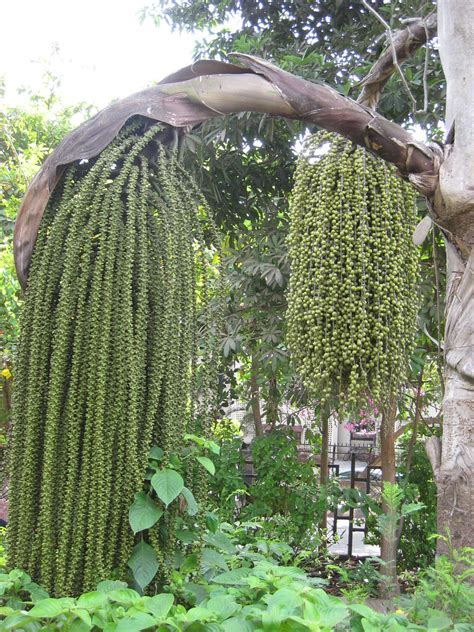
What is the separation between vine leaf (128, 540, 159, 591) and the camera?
1.61 m

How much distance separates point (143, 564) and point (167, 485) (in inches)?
8.3

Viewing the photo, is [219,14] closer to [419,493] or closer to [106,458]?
[419,493]

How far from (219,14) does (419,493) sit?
3.84 m

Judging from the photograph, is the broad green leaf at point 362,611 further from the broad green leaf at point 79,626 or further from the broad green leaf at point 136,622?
the broad green leaf at point 79,626

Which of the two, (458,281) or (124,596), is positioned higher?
(458,281)

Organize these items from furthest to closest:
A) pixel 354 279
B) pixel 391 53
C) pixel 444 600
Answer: pixel 391 53 → pixel 354 279 → pixel 444 600

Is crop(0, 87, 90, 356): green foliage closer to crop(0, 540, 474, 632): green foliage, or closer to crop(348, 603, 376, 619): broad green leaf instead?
crop(0, 540, 474, 632): green foliage

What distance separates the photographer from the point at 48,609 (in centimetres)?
134

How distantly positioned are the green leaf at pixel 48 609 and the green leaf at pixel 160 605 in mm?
176

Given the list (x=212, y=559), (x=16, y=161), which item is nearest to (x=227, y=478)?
(x=212, y=559)

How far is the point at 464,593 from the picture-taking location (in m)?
1.61

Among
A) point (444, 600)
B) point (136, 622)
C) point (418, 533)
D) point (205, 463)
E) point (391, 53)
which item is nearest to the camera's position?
point (136, 622)

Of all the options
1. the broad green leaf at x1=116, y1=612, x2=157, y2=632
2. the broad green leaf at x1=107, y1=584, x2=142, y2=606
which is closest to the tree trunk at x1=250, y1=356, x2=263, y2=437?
the broad green leaf at x1=107, y1=584, x2=142, y2=606

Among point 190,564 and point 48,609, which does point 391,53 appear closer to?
Answer: point 190,564
